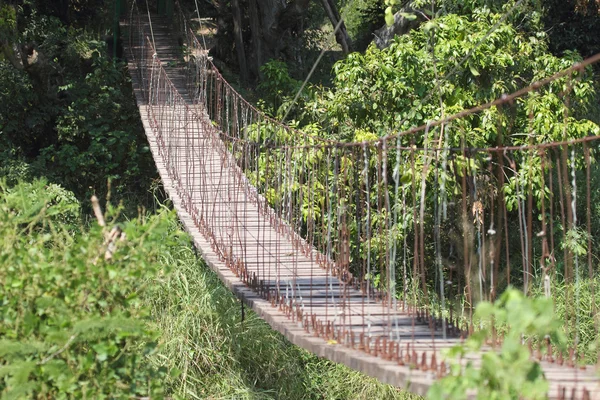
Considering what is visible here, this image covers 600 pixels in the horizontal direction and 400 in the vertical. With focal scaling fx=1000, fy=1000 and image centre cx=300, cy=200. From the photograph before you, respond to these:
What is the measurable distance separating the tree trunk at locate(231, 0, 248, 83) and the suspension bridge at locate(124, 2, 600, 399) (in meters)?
0.41

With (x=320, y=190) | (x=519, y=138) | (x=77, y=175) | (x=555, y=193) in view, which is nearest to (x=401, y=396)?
(x=320, y=190)

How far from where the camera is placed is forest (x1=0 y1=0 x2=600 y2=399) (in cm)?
263

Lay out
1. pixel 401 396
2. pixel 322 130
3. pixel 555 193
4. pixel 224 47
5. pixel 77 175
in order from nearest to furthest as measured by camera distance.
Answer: pixel 401 396
pixel 322 130
pixel 555 193
pixel 77 175
pixel 224 47

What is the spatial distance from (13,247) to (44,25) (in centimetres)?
544

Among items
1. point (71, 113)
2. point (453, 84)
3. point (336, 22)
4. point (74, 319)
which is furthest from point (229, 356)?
point (336, 22)

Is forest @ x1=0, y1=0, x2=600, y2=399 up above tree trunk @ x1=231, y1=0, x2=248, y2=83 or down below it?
below

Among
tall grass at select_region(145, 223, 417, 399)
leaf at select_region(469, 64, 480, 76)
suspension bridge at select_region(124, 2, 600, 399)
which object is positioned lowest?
tall grass at select_region(145, 223, 417, 399)

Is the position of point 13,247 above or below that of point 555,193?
below

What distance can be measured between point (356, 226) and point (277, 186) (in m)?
0.54

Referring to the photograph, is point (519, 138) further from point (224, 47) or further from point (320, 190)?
point (224, 47)

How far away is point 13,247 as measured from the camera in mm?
2779

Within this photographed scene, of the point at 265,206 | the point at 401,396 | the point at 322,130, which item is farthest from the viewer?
the point at 322,130

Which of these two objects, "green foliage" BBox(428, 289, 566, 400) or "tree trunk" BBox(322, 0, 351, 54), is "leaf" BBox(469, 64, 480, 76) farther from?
"green foliage" BBox(428, 289, 566, 400)

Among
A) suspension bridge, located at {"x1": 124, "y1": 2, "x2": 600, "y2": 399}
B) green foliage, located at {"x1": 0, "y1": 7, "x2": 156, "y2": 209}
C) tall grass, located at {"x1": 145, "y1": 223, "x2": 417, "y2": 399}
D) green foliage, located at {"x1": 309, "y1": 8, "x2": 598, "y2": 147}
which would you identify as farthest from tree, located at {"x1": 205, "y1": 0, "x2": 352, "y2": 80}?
tall grass, located at {"x1": 145, "y1": 223, "x2": 417, "y2": 399}
